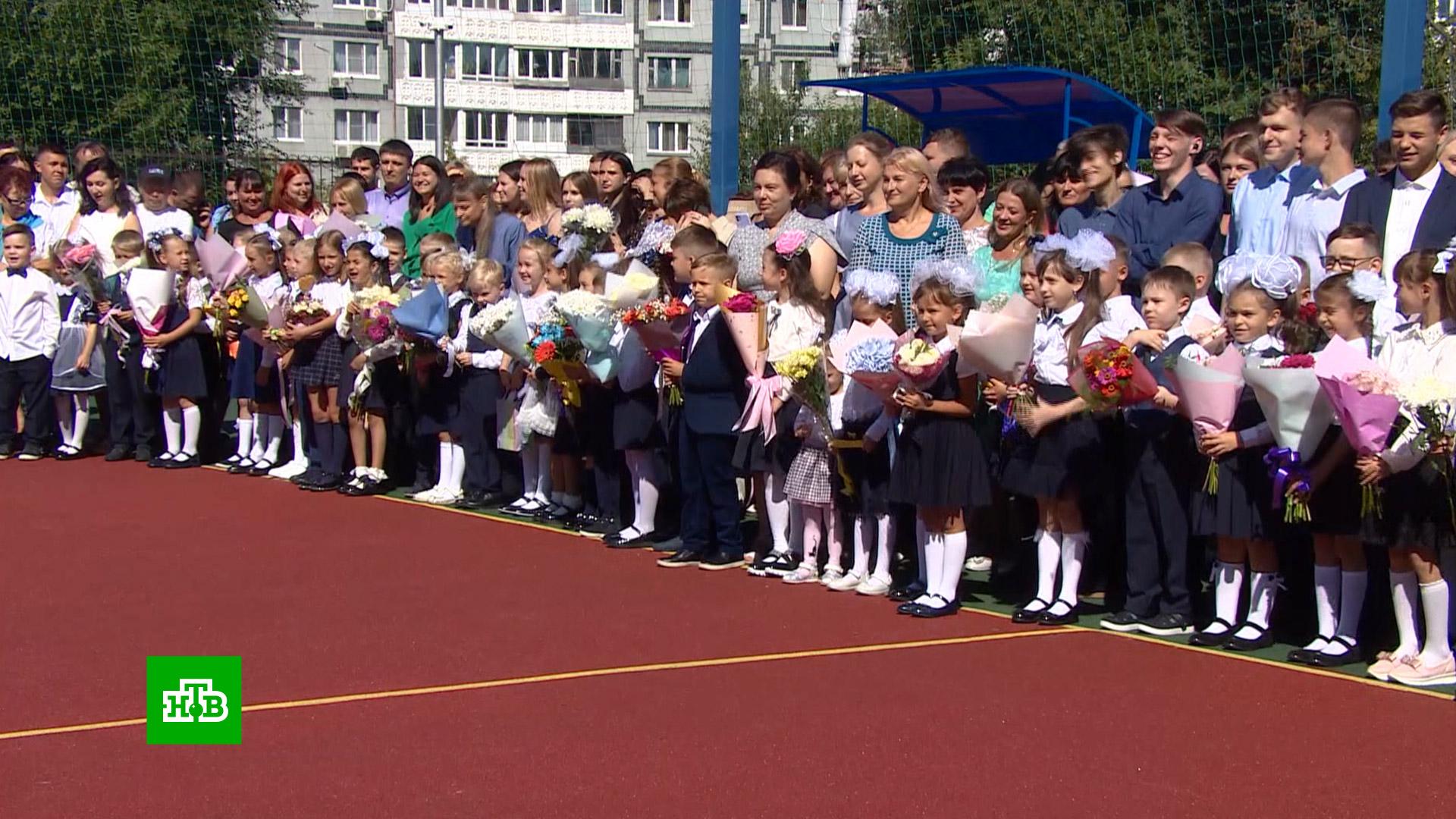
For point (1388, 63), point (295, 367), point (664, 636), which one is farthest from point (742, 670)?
point (295, 367)

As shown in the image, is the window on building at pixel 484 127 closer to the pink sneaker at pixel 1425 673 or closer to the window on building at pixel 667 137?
the window on building at pixel 667 137

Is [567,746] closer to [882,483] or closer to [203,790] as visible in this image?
[203,790]

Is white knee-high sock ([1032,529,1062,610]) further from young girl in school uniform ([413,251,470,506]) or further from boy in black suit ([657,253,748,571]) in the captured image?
young girl in school uniform ([413,251,470,506])

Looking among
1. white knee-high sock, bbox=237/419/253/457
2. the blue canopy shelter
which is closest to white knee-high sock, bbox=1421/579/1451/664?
the blue canopy shelter

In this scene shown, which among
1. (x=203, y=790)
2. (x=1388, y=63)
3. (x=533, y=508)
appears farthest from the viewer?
(x=533, y=508)

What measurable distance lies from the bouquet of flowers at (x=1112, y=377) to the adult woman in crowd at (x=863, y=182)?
6.76 ft

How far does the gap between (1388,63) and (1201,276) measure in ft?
6.89

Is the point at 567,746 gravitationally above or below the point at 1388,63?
below

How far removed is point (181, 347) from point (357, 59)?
42694mm

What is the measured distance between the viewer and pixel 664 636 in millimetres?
6773

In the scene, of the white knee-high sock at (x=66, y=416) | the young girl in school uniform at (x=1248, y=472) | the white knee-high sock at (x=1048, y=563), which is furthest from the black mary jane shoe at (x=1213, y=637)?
the white knee-high sock at (x=66, y=416)

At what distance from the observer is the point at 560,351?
904cm

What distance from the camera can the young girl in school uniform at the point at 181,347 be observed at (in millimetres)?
11562

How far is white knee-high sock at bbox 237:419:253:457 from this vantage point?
11.6m
